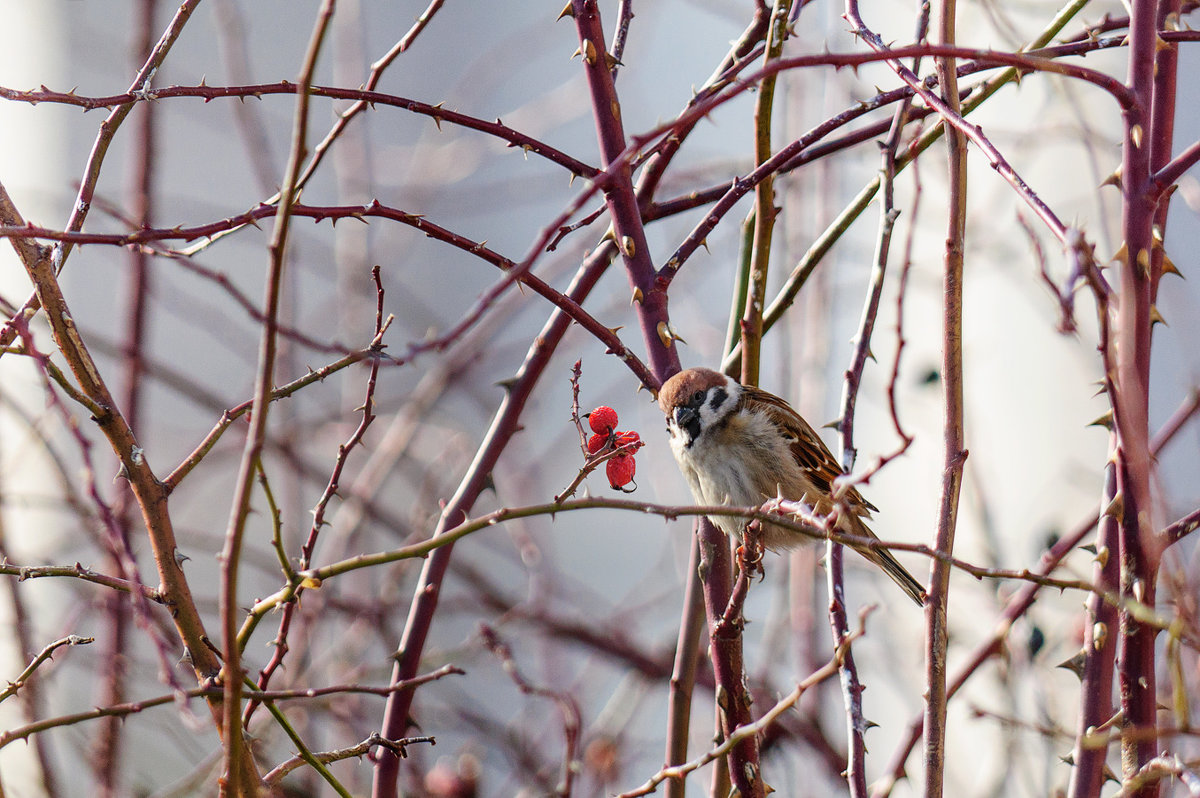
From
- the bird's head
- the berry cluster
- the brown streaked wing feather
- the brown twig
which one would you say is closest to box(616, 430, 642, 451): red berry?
the berry cluster

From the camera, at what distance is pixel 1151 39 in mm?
1025

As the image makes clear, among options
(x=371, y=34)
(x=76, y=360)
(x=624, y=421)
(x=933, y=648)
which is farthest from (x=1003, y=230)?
(x=371, y=34)

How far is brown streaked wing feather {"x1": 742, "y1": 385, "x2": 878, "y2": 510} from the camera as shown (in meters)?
2.39

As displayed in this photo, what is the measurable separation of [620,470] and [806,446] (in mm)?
1133

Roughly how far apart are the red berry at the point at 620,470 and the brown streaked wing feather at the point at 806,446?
0.94m

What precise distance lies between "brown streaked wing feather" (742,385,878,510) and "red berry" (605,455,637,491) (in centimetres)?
94

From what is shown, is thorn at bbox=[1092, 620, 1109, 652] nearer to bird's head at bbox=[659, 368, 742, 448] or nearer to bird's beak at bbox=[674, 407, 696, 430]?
bird's head at bbox=[659, 368, 742, 448]

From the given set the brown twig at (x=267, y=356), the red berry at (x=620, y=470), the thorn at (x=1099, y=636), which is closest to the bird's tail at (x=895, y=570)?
the red berry at (x=620, y=470)

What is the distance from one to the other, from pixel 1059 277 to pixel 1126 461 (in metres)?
2.35

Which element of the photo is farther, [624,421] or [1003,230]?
[624,421]

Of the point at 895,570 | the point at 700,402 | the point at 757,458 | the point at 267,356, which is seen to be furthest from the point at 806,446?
the point at 267,356

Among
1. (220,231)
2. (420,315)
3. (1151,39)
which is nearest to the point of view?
(1151,39)

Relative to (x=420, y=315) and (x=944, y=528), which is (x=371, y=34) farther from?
(x=944, y=528)

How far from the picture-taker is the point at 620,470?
1423 mm
